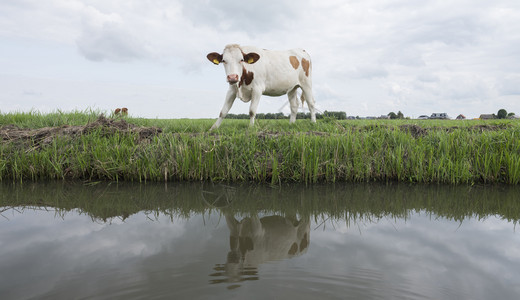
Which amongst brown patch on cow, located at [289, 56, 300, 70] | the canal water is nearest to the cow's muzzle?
brown patch on cow, located at [289, 56, 300, 70]

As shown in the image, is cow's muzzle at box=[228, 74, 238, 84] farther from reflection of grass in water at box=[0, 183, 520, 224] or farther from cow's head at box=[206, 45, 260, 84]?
reflection of grass in water at box=[0, 183, 520, 224]

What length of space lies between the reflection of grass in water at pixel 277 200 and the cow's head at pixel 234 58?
124 inches

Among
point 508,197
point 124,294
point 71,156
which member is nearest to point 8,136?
point 71,156

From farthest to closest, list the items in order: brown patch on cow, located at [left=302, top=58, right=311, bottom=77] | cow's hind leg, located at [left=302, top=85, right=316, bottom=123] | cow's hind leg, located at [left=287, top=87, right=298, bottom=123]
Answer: cow's hind leg, located at [left=287, top=87, right=298, bottom=123]
cow's hind leg, located at [left=302, top=85, right=316, bottom=123]
brown patch on cow, located at [left=302, top=58, right=311, bottom=77]

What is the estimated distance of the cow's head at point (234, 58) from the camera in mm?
6480

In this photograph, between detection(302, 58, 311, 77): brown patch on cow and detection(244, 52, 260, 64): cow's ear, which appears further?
detection(302, 58, 311, 77): brown patch on cow

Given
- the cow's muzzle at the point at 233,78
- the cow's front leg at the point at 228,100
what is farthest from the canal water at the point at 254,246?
the cow's front leg at the point at 228,100

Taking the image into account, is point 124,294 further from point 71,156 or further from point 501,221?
point 71,156

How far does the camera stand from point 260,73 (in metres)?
7.09

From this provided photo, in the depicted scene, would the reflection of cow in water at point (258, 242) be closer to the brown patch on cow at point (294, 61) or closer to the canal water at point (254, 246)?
the canal water at point (254, 246)

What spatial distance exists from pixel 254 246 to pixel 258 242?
0.08 meters

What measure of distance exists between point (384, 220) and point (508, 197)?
6.83 feet

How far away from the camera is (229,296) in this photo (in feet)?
4.70

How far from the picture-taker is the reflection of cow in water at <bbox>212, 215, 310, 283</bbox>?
1.72 m
